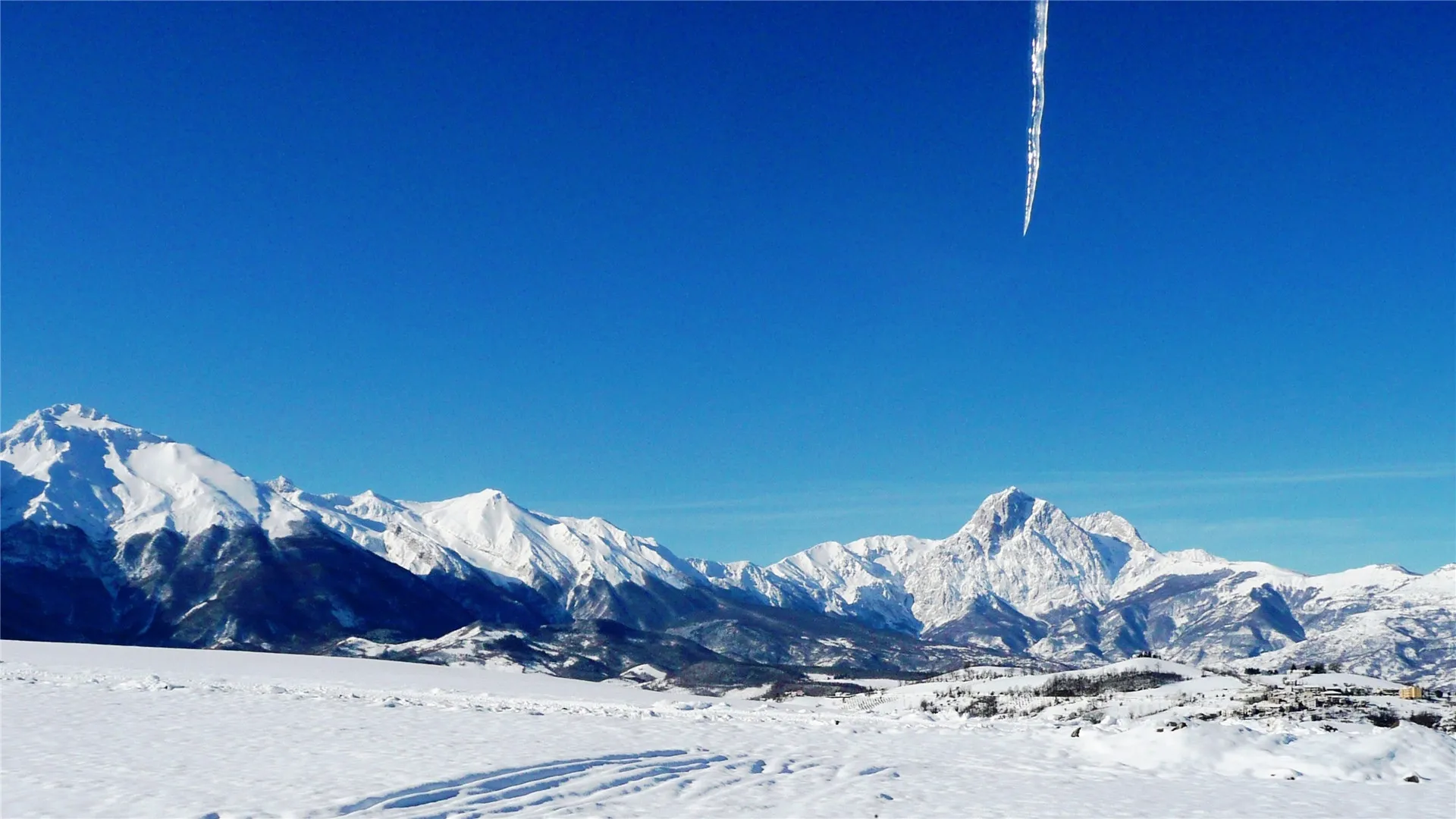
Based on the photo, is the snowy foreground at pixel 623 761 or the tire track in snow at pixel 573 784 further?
the snowy foreground at pixel 623 761

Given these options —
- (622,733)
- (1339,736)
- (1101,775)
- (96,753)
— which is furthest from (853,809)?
(1339,736)

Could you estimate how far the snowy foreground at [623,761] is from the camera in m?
38.4

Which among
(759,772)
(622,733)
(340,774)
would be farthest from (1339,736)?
(340,774)

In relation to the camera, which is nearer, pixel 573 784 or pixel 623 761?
pixel 573 784

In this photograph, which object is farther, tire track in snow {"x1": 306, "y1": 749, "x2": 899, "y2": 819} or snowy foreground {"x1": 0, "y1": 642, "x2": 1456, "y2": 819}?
snowy foreground {"x1": 0, "y1": 642, "x2": 1456, "y2": 819}

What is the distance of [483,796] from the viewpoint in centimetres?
3872

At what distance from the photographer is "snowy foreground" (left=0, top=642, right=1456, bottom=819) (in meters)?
38.4

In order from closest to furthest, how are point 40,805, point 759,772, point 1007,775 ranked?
point 40,805, point 759,772, point 1007,775

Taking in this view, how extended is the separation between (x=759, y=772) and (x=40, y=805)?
2924 centimetres

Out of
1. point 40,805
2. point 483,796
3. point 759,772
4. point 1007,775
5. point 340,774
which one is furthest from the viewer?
point 1007,775

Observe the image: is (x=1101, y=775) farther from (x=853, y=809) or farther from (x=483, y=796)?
(x=483, y=796)

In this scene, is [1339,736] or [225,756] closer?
[225,756]

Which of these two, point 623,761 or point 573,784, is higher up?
point 623,761

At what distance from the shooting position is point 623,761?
49719mm
